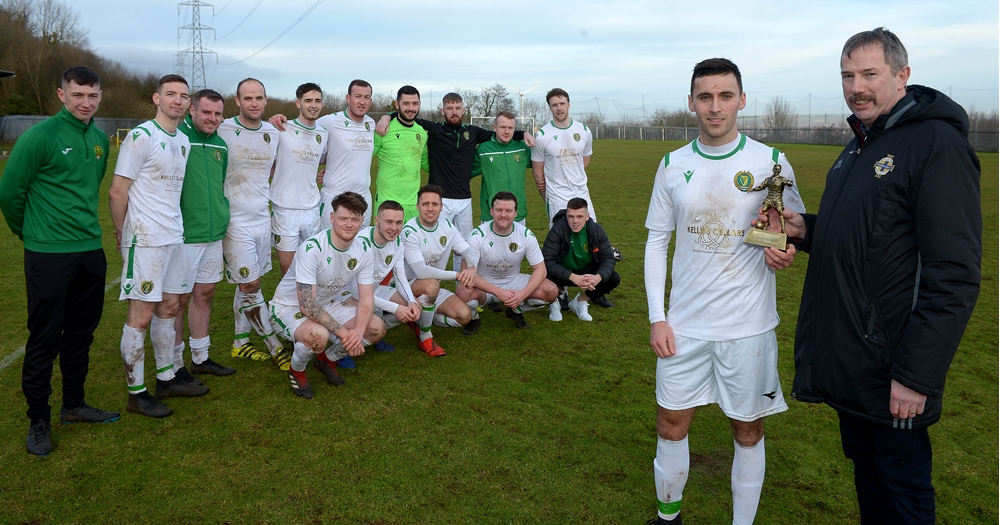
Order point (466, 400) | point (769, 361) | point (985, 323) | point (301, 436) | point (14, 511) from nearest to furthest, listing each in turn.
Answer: point (769, 361)
point (14, 511)
point (301, 436)
point (466, 400)
point (985, 323)

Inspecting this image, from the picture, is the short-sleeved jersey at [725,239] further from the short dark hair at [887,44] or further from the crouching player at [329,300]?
the crouching player at [329,300]

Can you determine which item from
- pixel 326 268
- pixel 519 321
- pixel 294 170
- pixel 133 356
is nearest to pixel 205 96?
pixel 294 170

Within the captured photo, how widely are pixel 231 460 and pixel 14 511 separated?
1078mm

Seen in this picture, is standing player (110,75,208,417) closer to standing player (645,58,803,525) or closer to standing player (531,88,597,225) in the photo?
standing player (645,58,803,525)

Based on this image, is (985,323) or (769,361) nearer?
(769,361)

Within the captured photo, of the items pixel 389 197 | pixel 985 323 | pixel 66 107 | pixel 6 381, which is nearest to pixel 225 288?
pixel 389 197

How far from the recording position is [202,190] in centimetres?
522

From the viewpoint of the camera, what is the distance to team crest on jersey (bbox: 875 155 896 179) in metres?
2.49

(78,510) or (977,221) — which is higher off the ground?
(977,221)

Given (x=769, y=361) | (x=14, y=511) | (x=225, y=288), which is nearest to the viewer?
(x=769, y=361)

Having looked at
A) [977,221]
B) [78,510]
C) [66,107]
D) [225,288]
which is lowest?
[78,510]

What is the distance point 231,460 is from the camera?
13.5 feet

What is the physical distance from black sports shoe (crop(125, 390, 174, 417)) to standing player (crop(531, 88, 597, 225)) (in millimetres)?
4857

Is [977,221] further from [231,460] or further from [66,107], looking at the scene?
[66,107]
